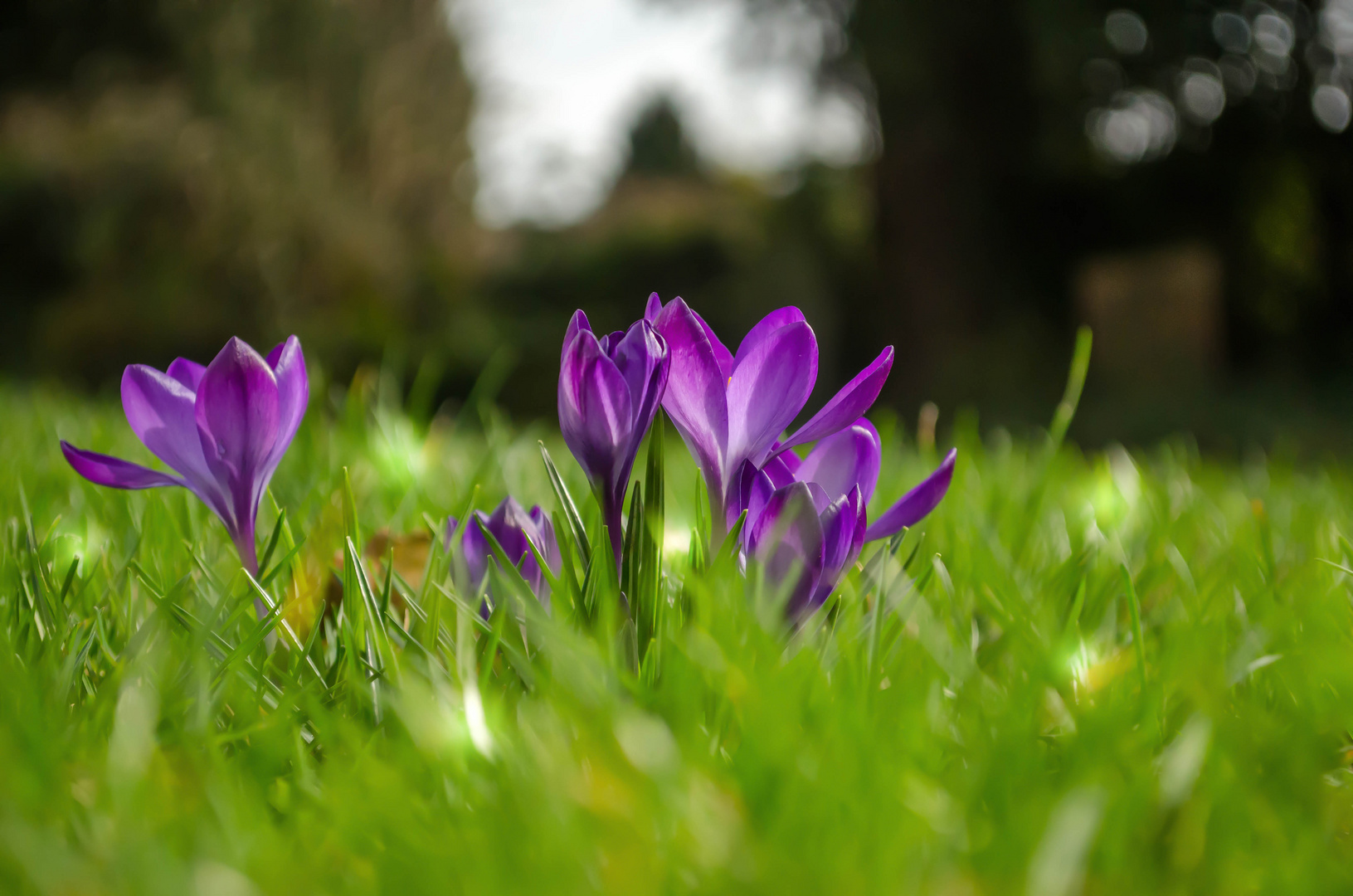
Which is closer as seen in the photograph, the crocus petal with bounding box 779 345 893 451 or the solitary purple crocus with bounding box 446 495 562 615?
the crocus petal with bounding box 779 345 893 451

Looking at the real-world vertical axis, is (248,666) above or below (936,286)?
above

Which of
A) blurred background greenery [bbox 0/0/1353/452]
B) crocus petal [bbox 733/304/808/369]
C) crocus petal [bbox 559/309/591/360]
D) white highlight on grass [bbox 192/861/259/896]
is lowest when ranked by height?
blurred background greenery [bbox 0/0/1353/452]

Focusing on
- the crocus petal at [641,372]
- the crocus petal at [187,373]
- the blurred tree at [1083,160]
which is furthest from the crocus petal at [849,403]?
the blurred tree at [1083,160]

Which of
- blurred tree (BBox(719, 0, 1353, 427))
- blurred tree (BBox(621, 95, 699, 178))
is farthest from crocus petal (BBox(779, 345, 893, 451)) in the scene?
blurred tree (BBox(621, 95, 699, 178))

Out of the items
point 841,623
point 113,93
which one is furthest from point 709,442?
point 113,93

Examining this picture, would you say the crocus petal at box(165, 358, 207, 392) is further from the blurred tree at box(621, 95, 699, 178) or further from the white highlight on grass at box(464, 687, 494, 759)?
the blurred tree at box(621, 95, 699, 178)

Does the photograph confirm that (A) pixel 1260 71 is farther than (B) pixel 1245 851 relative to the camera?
Yes

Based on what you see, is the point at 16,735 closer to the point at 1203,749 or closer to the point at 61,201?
the point at 1203,749
